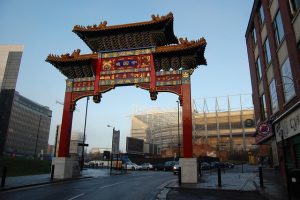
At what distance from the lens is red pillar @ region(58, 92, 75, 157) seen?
23656 mm

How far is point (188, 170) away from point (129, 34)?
12382 millimetres

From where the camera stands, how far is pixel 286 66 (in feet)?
58.9

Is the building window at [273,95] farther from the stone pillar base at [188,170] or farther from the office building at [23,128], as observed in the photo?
the office building at [23,128]

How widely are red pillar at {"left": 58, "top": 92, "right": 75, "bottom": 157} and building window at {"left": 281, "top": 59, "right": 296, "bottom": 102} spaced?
56.9 feet

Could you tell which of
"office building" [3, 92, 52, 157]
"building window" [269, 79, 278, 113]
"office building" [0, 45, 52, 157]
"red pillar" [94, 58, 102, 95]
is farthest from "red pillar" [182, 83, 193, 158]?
"office building" [3, 92, 52, 157]

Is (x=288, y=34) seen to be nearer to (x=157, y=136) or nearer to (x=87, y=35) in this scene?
(x=87, y=35)

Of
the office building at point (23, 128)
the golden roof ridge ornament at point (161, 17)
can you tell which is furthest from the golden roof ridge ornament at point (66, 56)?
the office building at point (23, 128)

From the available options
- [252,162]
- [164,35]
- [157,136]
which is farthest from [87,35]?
[157,136]

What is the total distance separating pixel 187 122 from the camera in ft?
69.8

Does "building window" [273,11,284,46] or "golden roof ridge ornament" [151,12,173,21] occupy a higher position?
"golden roof ridge ornament" [151,12,173,21]

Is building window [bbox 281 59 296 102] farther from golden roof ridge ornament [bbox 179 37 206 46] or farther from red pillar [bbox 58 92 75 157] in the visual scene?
red pillar [bbox 58 92 75 157]

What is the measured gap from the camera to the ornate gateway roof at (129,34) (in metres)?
23.0

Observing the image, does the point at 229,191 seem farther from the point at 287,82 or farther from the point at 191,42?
the point at 191,42

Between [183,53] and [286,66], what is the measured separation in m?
7.87
